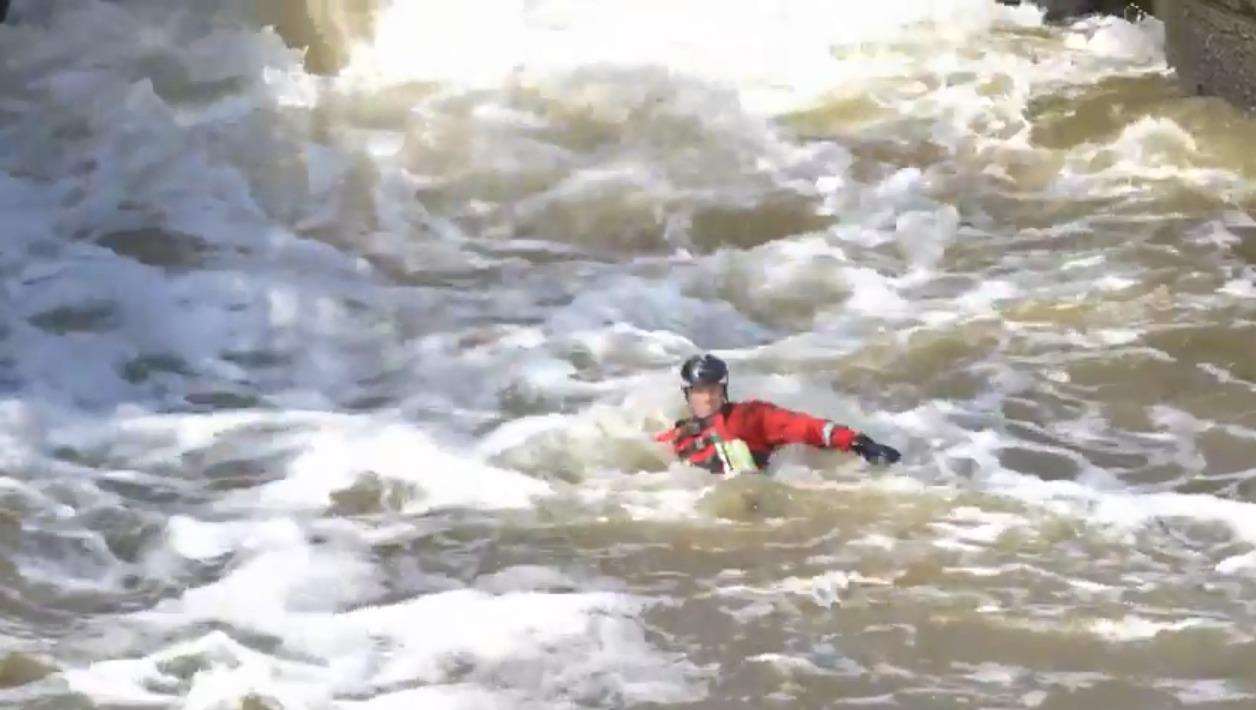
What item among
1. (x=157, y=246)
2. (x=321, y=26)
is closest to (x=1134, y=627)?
(x=157, y=246)

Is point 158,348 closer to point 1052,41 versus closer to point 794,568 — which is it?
point 794,568

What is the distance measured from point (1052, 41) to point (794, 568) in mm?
8214

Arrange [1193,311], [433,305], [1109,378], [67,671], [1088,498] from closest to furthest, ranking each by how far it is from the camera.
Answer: [67,671] → [1088,498] → [1109,378] → [1193,311] → [433,305]

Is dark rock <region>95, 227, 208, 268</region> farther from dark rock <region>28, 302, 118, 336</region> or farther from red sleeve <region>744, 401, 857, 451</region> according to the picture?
red sleeve <region>744, 401, 857, 451</region>

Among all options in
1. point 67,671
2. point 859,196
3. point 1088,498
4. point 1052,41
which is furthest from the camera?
point 1052,41

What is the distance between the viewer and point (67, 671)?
14.4 feet

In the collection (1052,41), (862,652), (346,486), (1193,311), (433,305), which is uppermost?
(1052,41)

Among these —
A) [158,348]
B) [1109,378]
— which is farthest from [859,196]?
[158,348]

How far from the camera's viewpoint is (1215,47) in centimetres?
1030

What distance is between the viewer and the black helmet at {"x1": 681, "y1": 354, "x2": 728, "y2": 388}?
226 inches

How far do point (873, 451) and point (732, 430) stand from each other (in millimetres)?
477

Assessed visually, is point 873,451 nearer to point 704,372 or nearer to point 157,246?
point 704,372

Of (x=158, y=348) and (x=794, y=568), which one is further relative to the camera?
(x=158, y=348)

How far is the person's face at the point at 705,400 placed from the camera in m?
5.74
